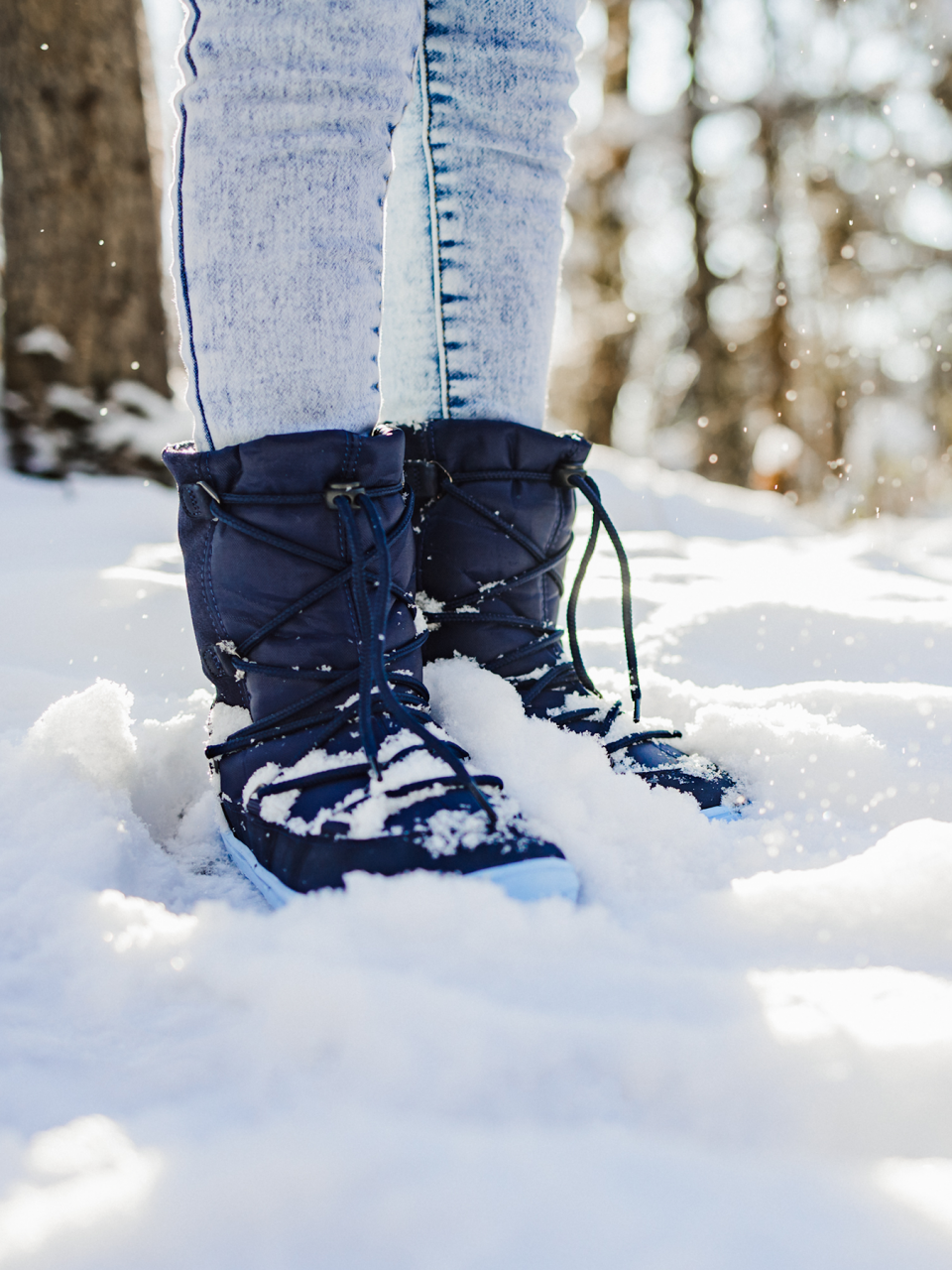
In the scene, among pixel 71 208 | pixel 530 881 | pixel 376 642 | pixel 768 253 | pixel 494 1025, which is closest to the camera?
pixel 494 1025

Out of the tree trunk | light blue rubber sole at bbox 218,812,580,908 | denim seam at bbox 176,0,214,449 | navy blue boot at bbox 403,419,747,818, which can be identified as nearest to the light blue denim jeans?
denim seam at bbox 176,0,214,449

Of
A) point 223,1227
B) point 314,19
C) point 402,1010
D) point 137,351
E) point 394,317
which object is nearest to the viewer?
point 223,1227

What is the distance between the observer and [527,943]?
0.57m

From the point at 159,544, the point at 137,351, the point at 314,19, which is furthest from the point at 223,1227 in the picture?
the point at 137,351

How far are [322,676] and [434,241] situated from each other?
515 mm

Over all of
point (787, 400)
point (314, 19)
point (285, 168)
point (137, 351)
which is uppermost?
point (314, 19)

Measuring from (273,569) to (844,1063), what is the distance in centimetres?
54

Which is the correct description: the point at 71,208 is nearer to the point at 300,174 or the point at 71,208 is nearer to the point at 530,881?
the point at 300,174

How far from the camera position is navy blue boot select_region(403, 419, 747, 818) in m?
0.91

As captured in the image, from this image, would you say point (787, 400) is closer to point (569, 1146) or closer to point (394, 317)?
point (394, 317)

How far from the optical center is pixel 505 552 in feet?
3.03

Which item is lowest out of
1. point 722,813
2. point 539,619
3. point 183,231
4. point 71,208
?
point 722,813

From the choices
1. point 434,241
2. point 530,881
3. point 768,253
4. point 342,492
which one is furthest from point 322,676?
point 768,253

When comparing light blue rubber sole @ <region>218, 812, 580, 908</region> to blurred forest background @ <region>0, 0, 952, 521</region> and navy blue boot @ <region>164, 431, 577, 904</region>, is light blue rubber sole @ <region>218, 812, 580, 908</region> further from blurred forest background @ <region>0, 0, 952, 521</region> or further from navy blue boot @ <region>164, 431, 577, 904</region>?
blurred forest background @ <region>0, 0, 952, 521</region>
